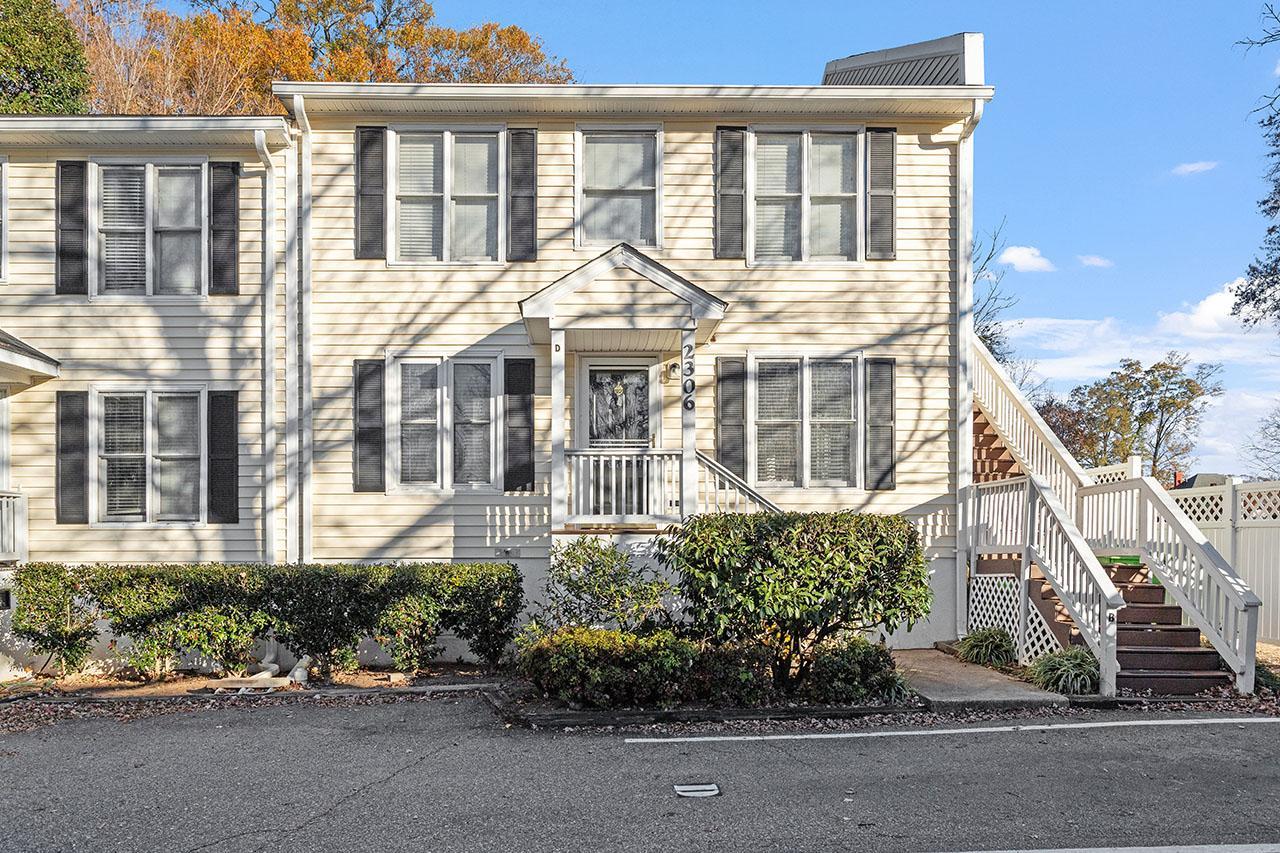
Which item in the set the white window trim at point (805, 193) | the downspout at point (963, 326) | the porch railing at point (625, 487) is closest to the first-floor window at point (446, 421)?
the porch railing at point (625, 487)

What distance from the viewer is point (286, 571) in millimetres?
10398

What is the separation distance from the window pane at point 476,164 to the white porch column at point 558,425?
94.8 inches

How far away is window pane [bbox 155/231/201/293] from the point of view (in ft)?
38.6

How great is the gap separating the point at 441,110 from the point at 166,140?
318 centimetres

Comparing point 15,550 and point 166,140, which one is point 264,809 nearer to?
point 15,550

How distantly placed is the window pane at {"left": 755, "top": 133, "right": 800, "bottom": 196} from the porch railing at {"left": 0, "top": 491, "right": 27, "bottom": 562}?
9.29 metres

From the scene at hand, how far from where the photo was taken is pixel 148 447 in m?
11.6

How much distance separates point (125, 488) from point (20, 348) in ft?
6.26

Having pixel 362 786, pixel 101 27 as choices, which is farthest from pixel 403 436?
pixel 101 27

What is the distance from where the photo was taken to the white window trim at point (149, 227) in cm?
1169

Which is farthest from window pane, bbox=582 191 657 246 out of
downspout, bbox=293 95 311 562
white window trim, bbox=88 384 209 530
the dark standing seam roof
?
A: the dark standing seam roof

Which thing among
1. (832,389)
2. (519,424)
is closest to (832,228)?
(832,389)

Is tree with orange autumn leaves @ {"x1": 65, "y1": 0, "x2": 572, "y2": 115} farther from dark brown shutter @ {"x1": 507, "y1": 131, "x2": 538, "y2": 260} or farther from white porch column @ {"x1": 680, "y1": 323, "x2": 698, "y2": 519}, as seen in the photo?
white porch column @ {"x1": 680, "y1": 323, "x2": 698, "y2": 519}

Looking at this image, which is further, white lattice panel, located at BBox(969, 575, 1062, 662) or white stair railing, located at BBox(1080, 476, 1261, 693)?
white lattice panel, located at BBox(969, 575, 1062, 662)
